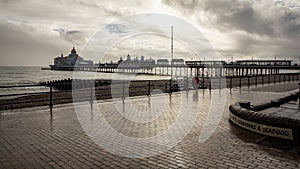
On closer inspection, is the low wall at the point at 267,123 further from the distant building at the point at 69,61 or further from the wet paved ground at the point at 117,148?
the distant building at the point at 69,61

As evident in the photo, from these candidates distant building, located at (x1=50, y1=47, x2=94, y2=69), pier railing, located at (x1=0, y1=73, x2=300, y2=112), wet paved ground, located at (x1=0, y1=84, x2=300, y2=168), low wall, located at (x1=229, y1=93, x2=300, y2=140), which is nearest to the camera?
wet paved ground, located at (x1=0, y1=84, x2=300, y2=168)

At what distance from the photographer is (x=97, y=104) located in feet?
41.2

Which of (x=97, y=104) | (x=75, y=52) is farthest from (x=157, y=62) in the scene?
(x=97, y=104)

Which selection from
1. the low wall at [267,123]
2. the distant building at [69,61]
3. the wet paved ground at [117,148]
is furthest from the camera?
the distant building at [69,61]

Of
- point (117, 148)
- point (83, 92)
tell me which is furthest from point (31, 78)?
point (117, 148)

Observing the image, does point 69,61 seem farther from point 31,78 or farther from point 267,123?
point 267,123

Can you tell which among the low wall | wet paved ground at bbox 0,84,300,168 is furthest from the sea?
the low wall

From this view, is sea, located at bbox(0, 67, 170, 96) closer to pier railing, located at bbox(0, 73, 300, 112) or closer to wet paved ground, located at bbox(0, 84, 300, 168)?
pier railing, located at bbox(0, 73, 300, 112)

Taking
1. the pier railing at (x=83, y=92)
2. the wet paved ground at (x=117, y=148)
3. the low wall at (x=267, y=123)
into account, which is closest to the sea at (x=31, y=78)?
the pier railing at (x=83, y=92)

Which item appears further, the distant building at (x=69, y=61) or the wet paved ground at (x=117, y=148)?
the distant building at (x=69, y=61)

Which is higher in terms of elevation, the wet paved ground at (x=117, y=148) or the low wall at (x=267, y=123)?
the low wall at (x=267, y=123)

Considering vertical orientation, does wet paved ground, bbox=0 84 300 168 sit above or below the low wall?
below

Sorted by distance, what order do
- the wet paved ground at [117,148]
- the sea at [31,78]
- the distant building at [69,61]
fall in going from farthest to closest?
the distant building at [69,61]
the sea at [31,78]
the wet paved ground at [117,148]

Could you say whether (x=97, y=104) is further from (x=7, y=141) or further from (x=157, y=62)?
(x=157, y=62)
